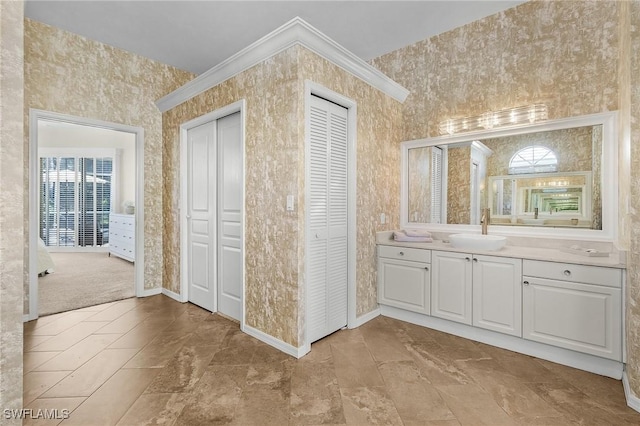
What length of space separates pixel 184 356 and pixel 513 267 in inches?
107

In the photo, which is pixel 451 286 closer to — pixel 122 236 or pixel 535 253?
pixel 535 253

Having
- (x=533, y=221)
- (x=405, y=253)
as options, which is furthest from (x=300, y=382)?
(x=533, y=221)

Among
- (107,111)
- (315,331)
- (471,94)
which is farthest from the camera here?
(107,111)

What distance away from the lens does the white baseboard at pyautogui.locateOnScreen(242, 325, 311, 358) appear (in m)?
2.34

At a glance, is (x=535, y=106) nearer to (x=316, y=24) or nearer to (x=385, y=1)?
(x=385, y=1)

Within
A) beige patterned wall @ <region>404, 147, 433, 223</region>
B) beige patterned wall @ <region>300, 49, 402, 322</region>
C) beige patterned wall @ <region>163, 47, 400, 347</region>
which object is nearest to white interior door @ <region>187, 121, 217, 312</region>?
beige patterned wall @ <region>163, 47, 400, 347</region>

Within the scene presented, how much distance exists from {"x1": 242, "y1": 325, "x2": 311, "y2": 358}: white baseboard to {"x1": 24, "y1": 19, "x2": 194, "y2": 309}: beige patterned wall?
2.03 m

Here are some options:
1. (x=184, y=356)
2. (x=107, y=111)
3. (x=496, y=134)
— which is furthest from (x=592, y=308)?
(x=107, y=111)

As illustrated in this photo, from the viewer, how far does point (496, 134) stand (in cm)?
295

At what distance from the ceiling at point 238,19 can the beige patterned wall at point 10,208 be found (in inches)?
80.1

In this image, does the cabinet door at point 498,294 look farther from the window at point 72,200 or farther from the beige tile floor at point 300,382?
the window at point 72,200

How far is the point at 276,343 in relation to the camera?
2480mm

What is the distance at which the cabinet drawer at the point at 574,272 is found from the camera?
2027 millimetres

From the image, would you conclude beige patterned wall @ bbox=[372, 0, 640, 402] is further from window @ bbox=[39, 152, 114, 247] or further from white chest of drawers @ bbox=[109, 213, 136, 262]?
window @ bbox=[39, 152, 114, 247]
